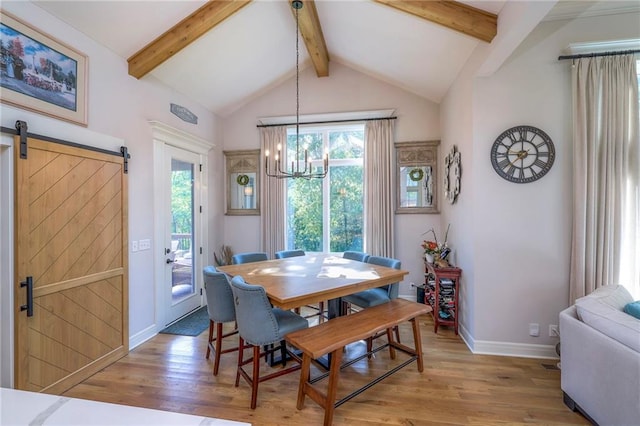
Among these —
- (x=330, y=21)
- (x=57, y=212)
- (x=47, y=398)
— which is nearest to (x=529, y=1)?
(x=330, y=21)

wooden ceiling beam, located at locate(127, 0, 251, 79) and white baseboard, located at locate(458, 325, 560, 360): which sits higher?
wooden ceiling beam, located at locate(127, 0, 251, 79)

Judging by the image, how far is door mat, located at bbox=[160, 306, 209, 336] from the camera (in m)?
3.43

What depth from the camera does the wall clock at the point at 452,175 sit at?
338 centimetres

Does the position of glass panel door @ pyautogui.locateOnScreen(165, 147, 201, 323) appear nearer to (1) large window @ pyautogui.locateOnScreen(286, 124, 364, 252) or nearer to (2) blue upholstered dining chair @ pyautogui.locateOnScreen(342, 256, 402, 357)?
(1) large window @ pyautogui.locateOnScreen(286, 124, 364, 252)

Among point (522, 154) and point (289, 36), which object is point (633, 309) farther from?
point (289, 36)

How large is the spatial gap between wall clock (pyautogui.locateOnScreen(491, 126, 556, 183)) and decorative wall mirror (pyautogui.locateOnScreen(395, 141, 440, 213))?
59.2 inches

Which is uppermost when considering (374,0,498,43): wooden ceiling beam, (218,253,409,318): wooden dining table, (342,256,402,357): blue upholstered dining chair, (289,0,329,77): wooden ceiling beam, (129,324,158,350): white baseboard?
(289,0,329,77): wooden ceiling beam

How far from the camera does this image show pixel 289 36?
12.6 ft

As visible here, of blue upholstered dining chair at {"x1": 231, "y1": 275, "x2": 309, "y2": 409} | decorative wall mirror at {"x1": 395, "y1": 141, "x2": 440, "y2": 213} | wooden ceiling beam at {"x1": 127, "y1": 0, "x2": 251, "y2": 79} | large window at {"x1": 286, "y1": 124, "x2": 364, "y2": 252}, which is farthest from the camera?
large window at {"x1": 286, "y1": 124, "x2": 364, "y2": 252}

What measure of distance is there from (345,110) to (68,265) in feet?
13.4

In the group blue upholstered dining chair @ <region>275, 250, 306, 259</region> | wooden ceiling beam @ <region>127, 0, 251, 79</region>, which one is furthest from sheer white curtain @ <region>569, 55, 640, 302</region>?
wooden ceiling beam @ <region>127, 0, 251, 79</region>

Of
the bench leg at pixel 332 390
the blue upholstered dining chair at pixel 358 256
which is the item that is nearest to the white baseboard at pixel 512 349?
the blue upholstered dining chair at pixel 358 256

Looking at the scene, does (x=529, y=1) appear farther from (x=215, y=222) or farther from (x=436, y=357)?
(x=215, y=222)

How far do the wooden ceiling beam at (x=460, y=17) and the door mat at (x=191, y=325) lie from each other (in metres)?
4.30
